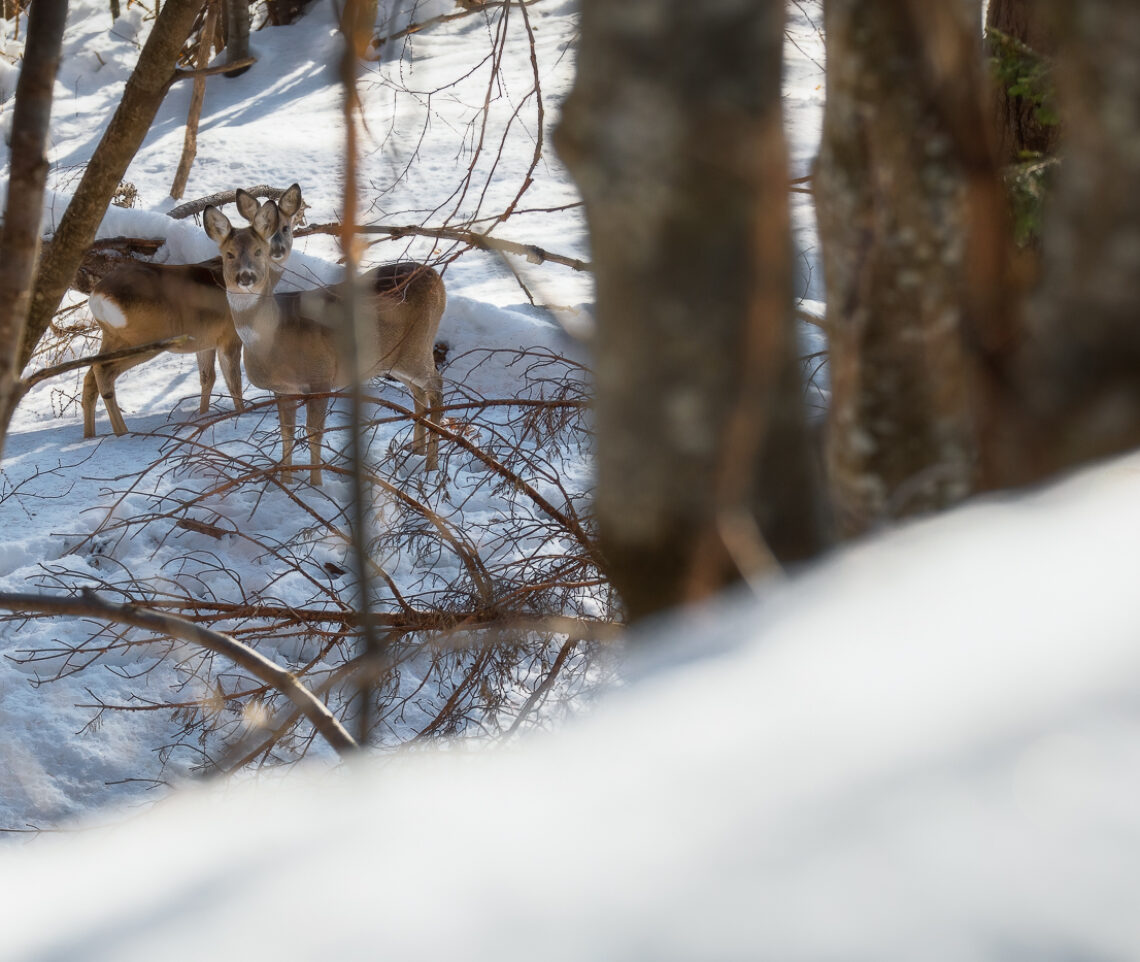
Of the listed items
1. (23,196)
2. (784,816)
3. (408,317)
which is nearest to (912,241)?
(784,816)

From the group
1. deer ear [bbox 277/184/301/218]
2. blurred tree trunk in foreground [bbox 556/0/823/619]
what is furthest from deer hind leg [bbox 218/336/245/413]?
blurred tree trunk in foreground [bbox 556/0/823/619]

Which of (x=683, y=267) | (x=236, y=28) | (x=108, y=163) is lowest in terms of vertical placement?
(x=683, y=267)

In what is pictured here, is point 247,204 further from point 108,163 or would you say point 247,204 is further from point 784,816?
point 784,816

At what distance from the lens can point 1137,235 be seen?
0.61 metres

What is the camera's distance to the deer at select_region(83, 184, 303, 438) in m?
4.73

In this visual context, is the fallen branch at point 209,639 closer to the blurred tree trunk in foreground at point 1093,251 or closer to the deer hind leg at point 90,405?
the blurred tree trunk in foreground at point 1093,251

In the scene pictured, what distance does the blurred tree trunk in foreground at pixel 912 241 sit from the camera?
0.72 metres

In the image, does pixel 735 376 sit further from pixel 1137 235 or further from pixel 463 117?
pixel 463 117

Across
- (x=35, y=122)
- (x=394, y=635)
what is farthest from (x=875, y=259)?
(x=394, y=635)

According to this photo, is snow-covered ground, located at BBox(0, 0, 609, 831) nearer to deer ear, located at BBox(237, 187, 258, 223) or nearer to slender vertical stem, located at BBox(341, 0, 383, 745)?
slender vertical stem, located at BBox(341, 0, 383, 745)

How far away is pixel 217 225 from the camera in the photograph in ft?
14.3

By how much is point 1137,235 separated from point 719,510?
311 mm

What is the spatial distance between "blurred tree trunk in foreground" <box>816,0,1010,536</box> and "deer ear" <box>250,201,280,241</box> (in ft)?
12.4

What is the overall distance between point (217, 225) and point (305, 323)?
525 mm
